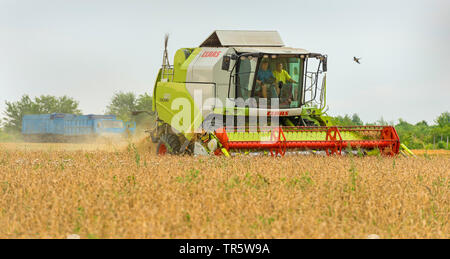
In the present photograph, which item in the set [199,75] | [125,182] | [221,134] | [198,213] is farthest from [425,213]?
[199,75]

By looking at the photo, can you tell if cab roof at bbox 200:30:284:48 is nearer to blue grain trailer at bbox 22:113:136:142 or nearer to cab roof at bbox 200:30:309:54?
cab roof at bbox 200:30:309:54

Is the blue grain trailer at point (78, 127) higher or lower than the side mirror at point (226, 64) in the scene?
lower

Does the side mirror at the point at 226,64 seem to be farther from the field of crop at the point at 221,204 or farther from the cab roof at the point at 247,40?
the field of crop at the point at 221,204

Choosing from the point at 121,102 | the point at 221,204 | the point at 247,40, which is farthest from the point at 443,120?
the point at 121,102

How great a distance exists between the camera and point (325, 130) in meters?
11.3

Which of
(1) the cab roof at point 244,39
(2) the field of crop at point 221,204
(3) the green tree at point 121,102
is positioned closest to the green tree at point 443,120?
(1) the cab roof at point 244,39

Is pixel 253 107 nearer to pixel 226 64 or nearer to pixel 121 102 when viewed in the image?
pixel 226 64

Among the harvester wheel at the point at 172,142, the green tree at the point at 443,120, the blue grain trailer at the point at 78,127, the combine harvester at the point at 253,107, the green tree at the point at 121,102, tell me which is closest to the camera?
the combine harvester at the point at 253,107

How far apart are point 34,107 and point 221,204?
189 ft

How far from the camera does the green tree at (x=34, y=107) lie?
5794 cm

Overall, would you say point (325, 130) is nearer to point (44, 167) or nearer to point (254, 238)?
point (44, 167)

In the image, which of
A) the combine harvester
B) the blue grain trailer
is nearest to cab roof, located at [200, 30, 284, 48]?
the combine harvester

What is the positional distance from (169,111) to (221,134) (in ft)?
11.0

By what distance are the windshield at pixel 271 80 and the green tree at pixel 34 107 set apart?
164 ft
